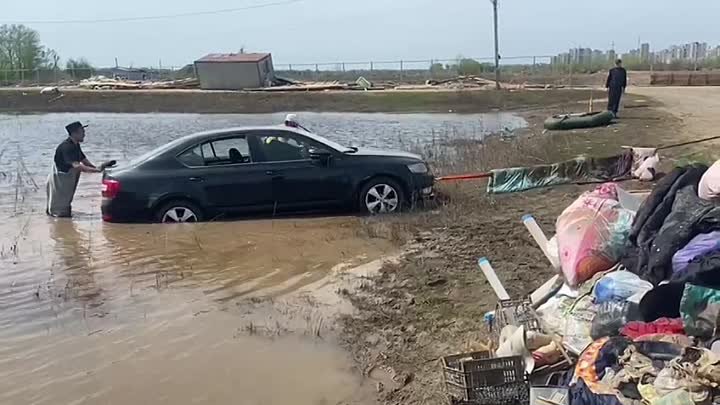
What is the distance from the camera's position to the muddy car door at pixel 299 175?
436 inches

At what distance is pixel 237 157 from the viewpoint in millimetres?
11141

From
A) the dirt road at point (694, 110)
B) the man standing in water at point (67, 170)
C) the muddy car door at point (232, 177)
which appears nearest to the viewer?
the muddy car door at point (232, 177)

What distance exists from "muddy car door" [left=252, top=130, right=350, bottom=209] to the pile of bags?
5205 mm

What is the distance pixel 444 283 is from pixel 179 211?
16.3ft

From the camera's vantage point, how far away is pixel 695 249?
486 centimetres

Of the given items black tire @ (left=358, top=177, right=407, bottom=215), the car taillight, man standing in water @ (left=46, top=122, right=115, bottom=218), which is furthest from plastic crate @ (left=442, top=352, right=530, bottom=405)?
man standing in water @ (left=46, top=122, right=115, bottom=218)

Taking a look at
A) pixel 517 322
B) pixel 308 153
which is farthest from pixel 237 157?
pixel 517 322

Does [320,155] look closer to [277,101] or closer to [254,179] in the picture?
[254,179]

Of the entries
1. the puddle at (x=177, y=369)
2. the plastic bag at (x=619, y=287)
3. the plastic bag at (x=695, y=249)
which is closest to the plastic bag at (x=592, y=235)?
the plastic bag at (x=619, y=287)

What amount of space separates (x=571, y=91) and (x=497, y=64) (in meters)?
7.55

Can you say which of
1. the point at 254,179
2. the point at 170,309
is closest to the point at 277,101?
the point at 254,179

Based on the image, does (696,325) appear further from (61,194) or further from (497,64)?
(497,64)

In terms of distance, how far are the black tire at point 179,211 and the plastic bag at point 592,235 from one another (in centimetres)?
618

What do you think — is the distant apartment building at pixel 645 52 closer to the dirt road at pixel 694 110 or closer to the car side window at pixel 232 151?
the dirt road at pixel 694 110
